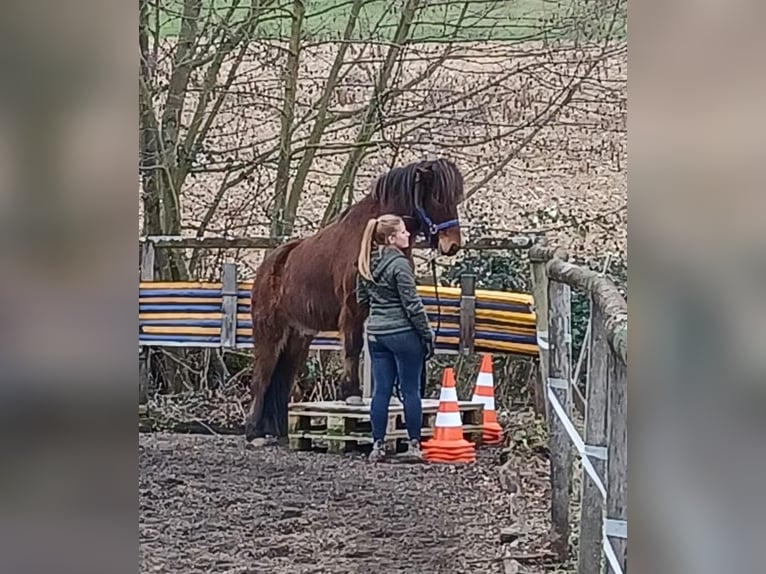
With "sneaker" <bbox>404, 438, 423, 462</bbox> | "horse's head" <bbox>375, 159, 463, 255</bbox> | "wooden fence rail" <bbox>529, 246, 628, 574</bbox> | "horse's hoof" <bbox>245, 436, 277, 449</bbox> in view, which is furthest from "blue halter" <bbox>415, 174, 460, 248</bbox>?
"horse's hoof" <bbox>245, 436, 277, 449</bbox>

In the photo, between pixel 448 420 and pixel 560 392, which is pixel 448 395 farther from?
pixel 560 392

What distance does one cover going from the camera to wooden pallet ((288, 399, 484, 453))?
162 cm

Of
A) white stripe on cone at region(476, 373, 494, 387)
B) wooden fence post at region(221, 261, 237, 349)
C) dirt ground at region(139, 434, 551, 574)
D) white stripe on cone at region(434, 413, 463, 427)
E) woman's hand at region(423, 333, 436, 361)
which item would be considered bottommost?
dirt ground at region(139, 434, 551, 574)

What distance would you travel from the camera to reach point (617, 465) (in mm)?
1420

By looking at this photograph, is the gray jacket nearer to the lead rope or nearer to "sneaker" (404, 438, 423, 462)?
the lead rope

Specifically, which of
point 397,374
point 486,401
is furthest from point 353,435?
point 486,401

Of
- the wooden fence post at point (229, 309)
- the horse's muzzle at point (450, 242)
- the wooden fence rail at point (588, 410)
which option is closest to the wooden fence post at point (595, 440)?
the wooden fence rail at point (588, 410)

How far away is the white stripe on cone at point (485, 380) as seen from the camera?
A: 5.19 feet

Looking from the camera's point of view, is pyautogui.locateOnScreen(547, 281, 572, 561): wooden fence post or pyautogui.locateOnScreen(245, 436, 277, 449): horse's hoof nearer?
pyautogui.locateOnScreen(547, 281, 572, 561): wooden fence post

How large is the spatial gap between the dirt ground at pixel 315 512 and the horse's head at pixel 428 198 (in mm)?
404

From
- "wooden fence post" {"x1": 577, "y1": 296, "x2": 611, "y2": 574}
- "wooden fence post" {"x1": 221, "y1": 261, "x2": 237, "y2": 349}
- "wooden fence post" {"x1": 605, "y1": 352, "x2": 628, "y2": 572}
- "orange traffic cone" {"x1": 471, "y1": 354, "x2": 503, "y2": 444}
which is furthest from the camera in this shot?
"wooden fence post" {"x1": 221, "y1": 261, "x2": 237, "y2": 349}

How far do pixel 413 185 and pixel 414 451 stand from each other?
493mm

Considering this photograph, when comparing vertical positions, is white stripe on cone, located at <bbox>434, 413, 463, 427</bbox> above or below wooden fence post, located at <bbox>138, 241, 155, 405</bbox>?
below

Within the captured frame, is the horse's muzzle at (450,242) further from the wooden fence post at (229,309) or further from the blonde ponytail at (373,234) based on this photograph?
the wooden fence post at (229,309)
